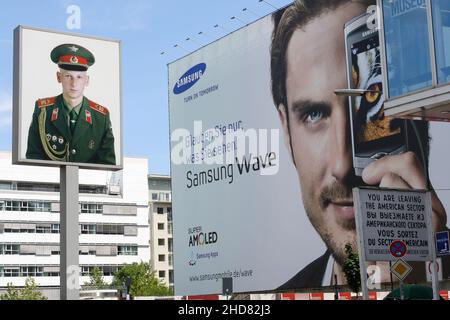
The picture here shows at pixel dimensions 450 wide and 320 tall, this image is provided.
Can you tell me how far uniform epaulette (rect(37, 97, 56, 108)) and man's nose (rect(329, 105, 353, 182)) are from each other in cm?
2011

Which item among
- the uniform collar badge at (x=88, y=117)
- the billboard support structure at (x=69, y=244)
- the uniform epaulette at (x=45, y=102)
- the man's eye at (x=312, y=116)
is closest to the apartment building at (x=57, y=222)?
the man's eye at (x=312, y=116)

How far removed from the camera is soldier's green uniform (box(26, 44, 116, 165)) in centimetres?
2114

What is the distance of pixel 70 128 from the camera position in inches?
853

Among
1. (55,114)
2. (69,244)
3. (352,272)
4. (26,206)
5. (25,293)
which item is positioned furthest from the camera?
(26,206)

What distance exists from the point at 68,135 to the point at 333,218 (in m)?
20.6

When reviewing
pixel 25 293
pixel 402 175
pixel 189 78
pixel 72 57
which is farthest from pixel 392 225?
pixel 25 293

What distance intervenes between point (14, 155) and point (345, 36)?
22.5m

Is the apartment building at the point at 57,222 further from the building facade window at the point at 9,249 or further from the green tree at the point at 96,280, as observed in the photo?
the green tree at the point at 96,280

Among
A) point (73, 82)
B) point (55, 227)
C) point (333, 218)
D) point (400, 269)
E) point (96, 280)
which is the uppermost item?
point (55, 227)

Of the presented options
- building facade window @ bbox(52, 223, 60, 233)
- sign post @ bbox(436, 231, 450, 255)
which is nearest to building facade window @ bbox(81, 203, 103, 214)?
building facade window @ bbox(52, 223, 60, 233)

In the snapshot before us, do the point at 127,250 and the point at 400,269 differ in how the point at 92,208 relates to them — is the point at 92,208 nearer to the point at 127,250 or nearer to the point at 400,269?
the point at 127,250

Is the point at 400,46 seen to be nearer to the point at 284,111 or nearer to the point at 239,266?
the point at 284,111

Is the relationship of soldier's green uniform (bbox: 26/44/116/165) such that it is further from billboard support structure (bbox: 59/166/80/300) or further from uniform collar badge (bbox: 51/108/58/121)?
billboard support structure (bbox: 59/166/80/300)
